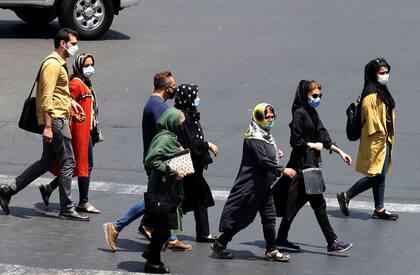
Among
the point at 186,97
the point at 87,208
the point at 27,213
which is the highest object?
the point at 186,97

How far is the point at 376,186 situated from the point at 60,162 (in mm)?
3193

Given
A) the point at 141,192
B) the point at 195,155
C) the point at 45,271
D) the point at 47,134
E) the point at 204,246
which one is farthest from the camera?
the point at 141,192

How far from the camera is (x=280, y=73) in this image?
17422 mm

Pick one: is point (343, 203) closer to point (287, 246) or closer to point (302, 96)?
point (287, 246)

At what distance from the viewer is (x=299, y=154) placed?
1081 cm

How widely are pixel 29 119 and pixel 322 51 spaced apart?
8064 mm

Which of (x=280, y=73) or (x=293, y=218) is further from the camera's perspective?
(x=280, y=73)

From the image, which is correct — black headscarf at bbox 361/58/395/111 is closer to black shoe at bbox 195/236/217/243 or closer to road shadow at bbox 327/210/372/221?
road shadow at bbox 327/210/372/221

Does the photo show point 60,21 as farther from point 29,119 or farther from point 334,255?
point 334,255

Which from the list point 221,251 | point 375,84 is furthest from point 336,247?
point 375,84

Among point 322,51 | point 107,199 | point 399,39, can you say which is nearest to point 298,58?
point 322,51

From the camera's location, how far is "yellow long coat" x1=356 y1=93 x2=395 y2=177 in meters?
11.9

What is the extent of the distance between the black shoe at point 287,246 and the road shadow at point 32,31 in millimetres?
9581

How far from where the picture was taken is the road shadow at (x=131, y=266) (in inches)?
397
